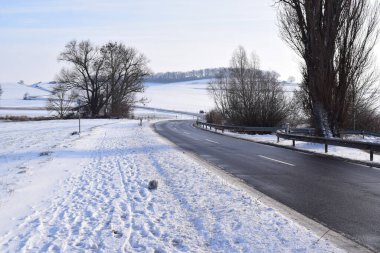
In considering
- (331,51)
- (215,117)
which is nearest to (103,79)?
(215,117)

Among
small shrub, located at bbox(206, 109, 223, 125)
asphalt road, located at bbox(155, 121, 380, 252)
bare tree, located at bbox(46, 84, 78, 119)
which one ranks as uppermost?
bare tree, located at bbox(46, 84, 78, 119)

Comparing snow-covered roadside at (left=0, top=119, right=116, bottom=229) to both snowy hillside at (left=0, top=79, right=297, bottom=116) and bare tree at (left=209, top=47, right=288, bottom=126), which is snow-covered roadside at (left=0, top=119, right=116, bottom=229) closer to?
bare tree at (left=209, top=47, right=288, bottom=126)

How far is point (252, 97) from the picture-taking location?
154 feet

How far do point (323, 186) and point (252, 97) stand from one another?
1439 inches

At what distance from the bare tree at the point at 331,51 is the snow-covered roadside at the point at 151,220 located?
13832 millimetres

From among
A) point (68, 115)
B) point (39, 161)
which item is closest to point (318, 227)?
point (39, 161)

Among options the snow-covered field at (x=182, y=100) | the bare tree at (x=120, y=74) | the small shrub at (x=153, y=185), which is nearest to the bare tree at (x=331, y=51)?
the small shrub at (x=153, y=185)

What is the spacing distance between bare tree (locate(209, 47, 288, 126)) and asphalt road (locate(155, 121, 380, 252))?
88.2ft

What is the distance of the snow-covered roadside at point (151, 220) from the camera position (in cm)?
599

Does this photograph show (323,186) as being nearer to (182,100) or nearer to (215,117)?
(215,117)

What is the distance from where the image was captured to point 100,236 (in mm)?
6438

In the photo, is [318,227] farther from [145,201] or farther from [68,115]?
[68,115]

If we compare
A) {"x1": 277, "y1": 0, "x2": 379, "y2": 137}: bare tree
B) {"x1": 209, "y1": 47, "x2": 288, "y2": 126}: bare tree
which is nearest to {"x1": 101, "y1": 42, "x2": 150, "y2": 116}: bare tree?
{"x1": 209, "y1": 47, "x2": 288, "y2": 126}: bare tree

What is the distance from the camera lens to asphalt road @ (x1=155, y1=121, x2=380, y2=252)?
7.22 metres
